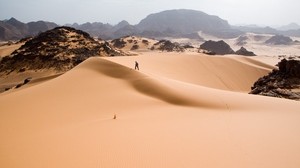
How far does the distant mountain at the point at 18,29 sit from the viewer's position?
4919 inches

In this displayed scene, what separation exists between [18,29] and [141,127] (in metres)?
152

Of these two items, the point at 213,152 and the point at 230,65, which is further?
the point at 230,65

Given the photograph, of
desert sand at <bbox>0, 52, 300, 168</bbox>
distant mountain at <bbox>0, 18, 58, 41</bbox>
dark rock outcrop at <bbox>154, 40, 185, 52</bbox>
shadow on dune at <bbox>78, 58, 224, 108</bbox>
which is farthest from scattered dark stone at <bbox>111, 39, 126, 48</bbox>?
distant mountain at <bbox>0, 18, 58, 41</bbox>

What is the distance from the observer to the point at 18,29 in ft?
466

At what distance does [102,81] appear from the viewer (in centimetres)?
1446

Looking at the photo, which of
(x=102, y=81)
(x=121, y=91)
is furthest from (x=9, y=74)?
(x=121, y=91)

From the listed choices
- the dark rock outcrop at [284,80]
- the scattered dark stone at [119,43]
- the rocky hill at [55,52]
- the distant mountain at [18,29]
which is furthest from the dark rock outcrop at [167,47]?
the distant mountain at [18,29]

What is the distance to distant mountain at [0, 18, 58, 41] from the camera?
125m

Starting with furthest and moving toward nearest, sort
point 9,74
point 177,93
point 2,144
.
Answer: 1. point 9,74
2. point 177,93
3. point 2,144

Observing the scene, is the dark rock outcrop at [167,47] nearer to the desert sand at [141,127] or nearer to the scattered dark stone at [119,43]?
the scattered dark stone at [119,43]

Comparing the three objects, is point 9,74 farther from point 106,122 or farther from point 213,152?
point 213,152

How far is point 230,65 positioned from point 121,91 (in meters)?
19.0

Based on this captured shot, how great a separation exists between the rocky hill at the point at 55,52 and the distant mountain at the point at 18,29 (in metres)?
94.6

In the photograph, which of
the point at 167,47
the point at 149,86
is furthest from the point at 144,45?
the point at 149,86
